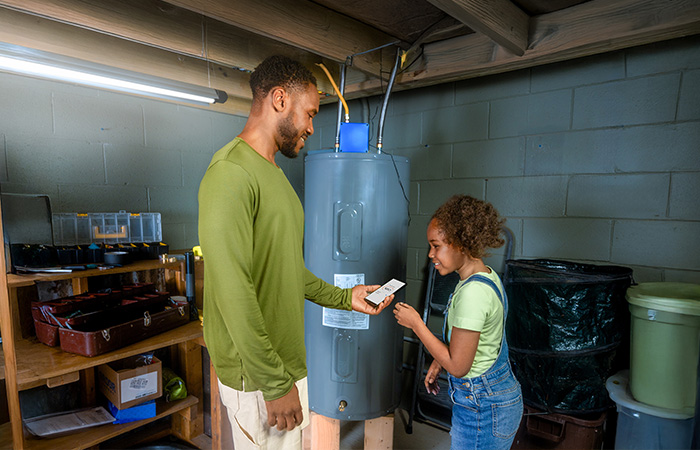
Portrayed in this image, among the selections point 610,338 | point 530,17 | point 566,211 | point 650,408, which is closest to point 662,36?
point 530,17

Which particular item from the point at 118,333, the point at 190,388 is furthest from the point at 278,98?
the point at 190,388

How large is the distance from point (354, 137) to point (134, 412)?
1.60 meters

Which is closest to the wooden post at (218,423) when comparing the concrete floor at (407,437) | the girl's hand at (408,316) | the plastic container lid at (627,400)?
the concrete floor at (407,437)

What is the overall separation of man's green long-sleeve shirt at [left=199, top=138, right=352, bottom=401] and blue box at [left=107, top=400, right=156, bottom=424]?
103cm

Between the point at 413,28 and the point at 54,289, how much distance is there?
2086 mm

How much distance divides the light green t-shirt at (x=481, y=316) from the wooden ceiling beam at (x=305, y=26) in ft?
3.86

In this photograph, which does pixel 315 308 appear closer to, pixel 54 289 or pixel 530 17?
pixel 54 289

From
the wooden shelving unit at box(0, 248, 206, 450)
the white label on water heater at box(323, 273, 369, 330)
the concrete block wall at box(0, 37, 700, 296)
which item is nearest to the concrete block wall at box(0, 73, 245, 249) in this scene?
the concrete block wall at box(0, 37, 700, 296)

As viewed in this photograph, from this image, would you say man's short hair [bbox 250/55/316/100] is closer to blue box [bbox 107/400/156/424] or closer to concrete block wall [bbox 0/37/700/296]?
concrete block wall [bbox 0/37/700/296]

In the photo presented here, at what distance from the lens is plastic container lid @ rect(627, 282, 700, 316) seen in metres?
1.28

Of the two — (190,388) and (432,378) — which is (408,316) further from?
(190,388)

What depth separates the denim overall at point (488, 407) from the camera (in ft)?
3.74

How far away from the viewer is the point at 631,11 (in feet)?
4.70

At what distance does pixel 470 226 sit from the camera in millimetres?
1174
